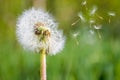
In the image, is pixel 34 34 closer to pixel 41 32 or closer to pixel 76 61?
pixel 41 32

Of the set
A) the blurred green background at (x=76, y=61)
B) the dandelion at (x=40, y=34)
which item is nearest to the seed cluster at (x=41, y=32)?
the dandelion at (x=40, y=34)

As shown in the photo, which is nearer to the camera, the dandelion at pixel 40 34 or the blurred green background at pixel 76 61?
the dandelion at pixel 40 34

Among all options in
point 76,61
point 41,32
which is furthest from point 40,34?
point 76,61

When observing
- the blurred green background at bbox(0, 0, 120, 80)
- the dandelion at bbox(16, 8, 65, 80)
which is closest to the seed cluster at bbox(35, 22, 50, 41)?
the dandelion at bbox(16, 8, 65, 80)

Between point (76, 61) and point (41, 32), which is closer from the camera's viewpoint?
point (41, 32)

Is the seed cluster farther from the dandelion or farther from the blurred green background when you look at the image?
the blurred green background

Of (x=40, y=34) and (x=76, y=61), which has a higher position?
(x=76, y=61)

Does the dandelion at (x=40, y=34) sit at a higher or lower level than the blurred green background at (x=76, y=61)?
lower

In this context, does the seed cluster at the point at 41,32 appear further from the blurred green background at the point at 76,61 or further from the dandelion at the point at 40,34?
the blurred green background at the point at 76,61
